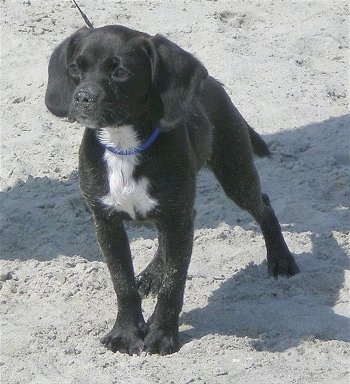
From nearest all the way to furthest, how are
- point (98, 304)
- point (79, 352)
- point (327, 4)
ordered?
point (79, 352) < point (98, 304) < point (327, 4)

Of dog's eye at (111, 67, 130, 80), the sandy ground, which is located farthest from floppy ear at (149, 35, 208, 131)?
the sandy ground

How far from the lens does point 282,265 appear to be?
585cm

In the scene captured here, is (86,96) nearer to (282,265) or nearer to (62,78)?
(62,78)

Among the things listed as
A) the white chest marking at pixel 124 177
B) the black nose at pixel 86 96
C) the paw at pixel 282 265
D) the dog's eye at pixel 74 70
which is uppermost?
the dog's eye at pixel 74 70

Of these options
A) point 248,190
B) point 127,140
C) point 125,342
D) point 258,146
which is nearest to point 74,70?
point 127,140

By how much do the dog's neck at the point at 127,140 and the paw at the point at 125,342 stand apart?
0.86 meters

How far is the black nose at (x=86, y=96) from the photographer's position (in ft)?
14.7

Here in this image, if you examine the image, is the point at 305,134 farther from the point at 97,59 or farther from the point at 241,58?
the point at 97,59

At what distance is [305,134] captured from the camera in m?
7.57

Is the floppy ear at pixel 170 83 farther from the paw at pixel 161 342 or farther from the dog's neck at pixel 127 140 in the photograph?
the paw at pixel 161 342

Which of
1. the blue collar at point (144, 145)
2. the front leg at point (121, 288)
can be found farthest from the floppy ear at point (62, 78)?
the front leg at point (121, 288)

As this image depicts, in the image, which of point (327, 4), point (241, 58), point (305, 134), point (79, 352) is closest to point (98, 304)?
point (79, 352)

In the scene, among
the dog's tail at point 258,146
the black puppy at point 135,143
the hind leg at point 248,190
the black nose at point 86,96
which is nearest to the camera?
the black nose at point 86,96

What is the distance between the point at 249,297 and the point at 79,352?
3.37 feet
